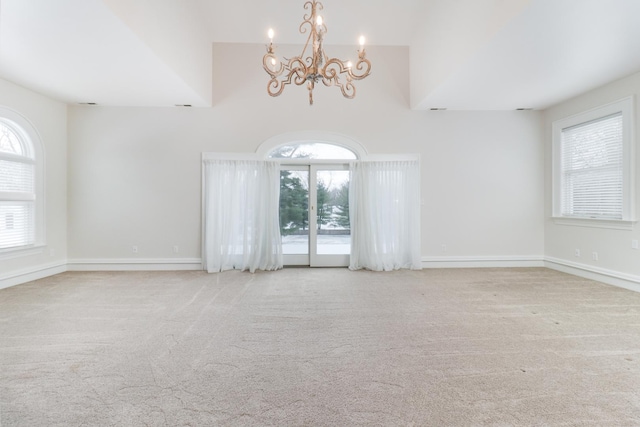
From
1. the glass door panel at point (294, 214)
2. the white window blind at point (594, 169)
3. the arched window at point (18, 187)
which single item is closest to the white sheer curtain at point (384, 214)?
the glass door panel at point (294, 214)

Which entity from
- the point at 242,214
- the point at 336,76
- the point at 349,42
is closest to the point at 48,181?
the point at 242,214

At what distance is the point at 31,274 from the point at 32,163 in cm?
175

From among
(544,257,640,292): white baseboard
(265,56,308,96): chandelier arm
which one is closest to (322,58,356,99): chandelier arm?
(265,56,308,96): chandelier arm

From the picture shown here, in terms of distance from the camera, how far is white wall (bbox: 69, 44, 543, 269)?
5484mm

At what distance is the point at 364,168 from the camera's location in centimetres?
560

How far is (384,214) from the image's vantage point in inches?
220

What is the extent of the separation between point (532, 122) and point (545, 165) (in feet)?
2.76

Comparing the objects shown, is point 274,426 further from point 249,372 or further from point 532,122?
point 532,122

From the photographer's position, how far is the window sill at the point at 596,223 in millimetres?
4277

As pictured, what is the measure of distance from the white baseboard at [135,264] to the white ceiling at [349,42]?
2771 millimetres

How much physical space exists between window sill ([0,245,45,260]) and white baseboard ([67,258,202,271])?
22.7 inches

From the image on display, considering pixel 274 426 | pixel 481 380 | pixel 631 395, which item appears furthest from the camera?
pixel 481 380

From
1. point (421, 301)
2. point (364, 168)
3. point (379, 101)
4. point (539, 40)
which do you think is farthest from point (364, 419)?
point (379, 101)

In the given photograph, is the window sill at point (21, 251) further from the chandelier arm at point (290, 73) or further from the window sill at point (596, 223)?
A: the window sill at point (596, 223)
